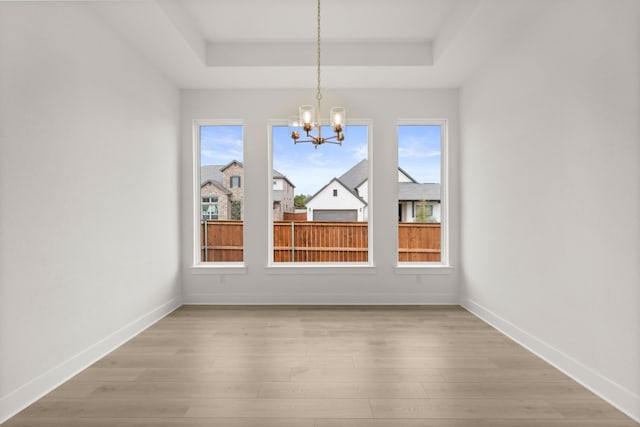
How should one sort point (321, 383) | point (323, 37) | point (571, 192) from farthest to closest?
point (323, 37), point (571, 192), point (321, 383)

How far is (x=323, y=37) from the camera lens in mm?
3832

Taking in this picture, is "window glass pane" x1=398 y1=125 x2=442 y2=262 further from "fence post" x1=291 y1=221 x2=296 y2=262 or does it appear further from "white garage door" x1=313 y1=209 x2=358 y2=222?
"fence post" x1=291 y1=221 x2=296 y2=262

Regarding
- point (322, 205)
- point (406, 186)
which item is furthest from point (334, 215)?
point (406, 186)

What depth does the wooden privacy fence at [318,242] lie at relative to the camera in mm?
4789

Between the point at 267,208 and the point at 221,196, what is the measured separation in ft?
2.16

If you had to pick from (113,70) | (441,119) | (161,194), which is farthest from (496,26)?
(161,194)

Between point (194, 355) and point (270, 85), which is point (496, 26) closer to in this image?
point (270, 85)

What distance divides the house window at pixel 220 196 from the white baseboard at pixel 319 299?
0.47 m

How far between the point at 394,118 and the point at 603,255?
2.89 metres

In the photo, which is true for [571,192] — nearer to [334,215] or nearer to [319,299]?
[334,215]

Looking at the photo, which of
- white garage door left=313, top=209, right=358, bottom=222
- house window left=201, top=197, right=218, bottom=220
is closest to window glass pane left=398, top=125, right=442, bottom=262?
white garage door left=313, top=209, right=358, bottom=222

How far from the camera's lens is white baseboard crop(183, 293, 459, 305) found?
4.62m

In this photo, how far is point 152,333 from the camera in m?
3.55

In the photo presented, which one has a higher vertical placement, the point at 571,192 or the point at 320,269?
the point at 571,192
